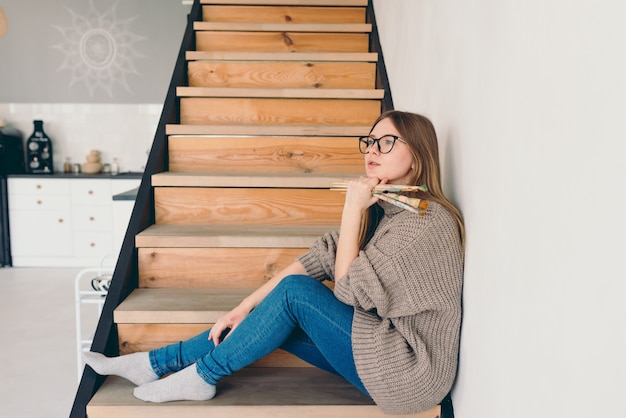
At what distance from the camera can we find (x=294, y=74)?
2.78 metres

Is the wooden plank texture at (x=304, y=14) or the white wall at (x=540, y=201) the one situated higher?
the wooden plank texture at (x=304, y=14)

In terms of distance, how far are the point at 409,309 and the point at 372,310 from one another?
0.12 metres

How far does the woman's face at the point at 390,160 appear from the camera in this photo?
4.77ft

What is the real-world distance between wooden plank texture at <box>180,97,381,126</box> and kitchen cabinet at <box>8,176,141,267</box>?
2205 millimetres

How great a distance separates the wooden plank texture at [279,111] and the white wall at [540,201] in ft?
3.67

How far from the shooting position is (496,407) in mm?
1119

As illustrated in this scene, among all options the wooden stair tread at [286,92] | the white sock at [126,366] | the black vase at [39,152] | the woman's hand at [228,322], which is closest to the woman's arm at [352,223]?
the woman's hand at [228,322]

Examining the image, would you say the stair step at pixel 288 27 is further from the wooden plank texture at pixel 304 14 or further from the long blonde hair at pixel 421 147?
the long blonde hair at pixel 421 147

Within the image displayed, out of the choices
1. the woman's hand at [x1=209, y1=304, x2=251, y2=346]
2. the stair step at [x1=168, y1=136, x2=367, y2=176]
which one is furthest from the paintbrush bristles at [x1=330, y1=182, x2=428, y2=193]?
the stair step at [x1=168, y1=136, x2=367, y2=176]

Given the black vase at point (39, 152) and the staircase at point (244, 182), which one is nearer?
the staircase at point (244, 182)

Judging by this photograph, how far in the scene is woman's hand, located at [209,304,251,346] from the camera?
1.55 m

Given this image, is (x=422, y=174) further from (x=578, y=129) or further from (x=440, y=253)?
(x=578, y=129)

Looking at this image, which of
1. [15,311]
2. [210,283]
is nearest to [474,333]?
[210,283]

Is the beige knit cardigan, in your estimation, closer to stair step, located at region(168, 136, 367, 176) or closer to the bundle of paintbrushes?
the bundle of paintbrushes
